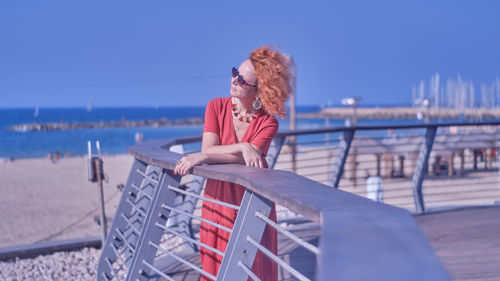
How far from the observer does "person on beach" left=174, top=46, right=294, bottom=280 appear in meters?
2.83

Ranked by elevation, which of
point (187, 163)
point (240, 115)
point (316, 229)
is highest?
point (240, 115)

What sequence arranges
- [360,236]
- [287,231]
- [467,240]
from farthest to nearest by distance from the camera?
[467,240] → [287,231] → [360,236]

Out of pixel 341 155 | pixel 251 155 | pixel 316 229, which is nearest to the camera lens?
pixel 251 155

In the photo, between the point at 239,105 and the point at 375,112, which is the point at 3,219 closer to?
the point at 239,105

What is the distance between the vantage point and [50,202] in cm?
1552

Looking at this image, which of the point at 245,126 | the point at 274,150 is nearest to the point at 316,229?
the point at 274,150

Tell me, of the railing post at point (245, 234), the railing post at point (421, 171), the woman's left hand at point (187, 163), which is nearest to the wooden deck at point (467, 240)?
the railing post at point (421, 171)

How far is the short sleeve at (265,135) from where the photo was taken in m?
2.86

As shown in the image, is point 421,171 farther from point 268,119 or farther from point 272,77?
point 272,77

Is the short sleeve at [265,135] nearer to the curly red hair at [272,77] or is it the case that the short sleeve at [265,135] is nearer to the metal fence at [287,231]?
the curly red hair at [272,77]

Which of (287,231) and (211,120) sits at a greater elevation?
(211,120)

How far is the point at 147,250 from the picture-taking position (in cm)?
299

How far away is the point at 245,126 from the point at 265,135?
0.16 meters

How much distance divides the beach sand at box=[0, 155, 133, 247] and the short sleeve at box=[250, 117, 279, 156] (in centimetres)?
525
